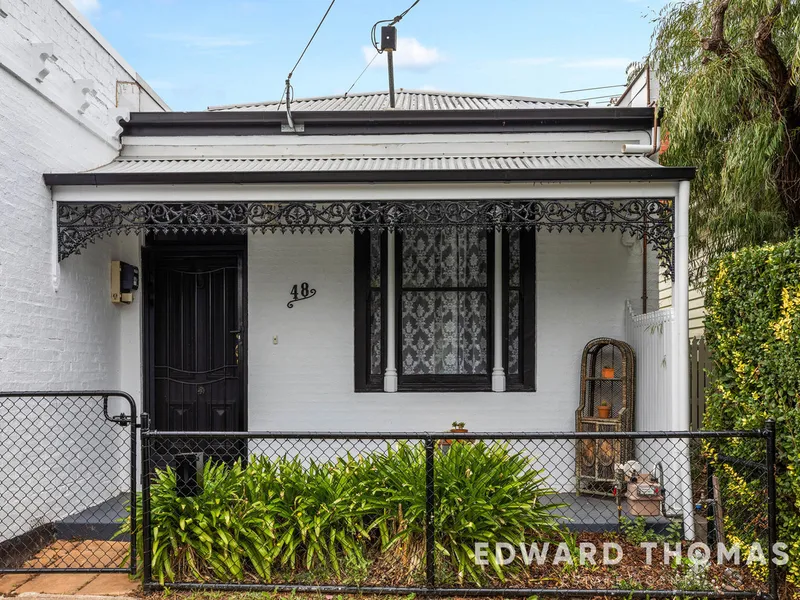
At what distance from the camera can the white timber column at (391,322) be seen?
21.1 ft

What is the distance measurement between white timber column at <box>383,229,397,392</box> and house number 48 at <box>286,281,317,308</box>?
0.76 m

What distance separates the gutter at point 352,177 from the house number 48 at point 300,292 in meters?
1.53

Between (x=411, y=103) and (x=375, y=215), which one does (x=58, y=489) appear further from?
(x=411, y=103)

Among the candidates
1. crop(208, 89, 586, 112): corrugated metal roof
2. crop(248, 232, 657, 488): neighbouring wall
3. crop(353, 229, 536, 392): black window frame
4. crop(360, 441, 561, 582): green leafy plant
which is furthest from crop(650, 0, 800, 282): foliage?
crop(360, 441, 561, 582): green leafy plant


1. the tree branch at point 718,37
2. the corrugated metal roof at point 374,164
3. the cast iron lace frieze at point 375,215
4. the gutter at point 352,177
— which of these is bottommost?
the cast iron lace frieze at point 375,215

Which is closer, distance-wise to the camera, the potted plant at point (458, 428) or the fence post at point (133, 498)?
the fence post at point (133, 498)

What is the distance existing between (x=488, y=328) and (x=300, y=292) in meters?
1.91

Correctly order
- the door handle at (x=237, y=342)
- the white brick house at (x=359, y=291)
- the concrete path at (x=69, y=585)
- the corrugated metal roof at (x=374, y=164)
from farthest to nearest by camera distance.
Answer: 1. the door handle at (x=237, y=342)
2. the white brick house at (x=359, y=291)
3. the corrugated metal roof at (x=374, y=164)
4. the concrete path at (x=69, y=585)

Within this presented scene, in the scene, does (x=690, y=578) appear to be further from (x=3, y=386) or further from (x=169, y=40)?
(x=169, y=40)

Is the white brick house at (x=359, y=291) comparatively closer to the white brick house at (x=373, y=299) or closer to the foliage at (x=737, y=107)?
the white brick house at (x=373, y=299)

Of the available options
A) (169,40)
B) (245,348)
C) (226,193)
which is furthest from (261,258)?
(169,40)

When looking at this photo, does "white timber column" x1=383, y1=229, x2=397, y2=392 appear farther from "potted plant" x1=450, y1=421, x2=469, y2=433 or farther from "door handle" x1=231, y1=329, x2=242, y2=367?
"door handle" x1=231, y1=329, x2=242, y2=367

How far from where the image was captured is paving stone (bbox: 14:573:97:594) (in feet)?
13.5

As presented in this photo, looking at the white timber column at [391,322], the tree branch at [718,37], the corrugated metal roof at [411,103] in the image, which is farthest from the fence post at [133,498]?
the tree branch at [718,37]
